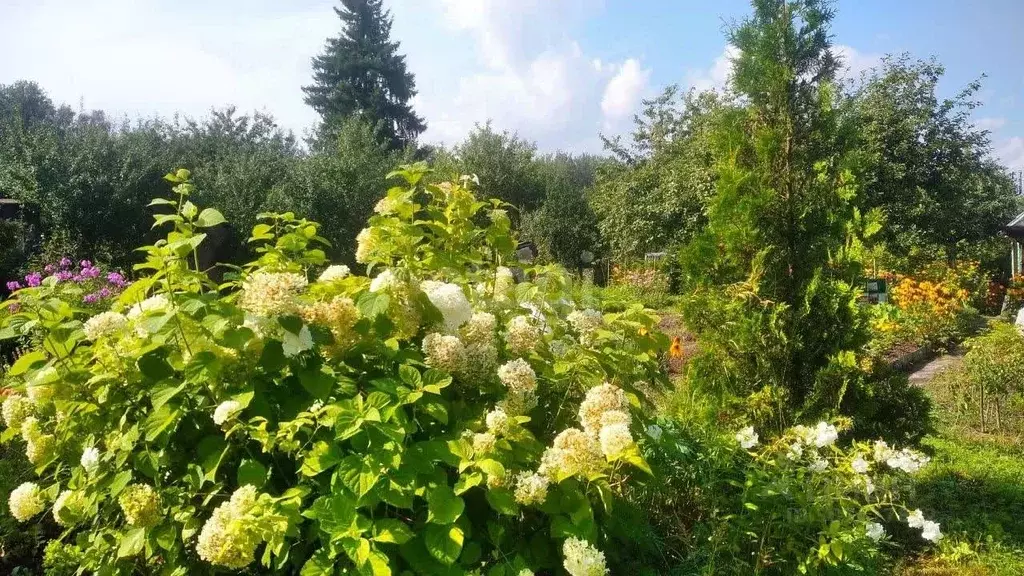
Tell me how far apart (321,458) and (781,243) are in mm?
2842

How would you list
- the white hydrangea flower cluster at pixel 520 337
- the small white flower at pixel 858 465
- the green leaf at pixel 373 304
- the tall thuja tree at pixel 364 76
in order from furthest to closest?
the tall thuja tree at pixel 364 76, the small white flower at pixel 858 465, the white hydrangea flower cluster at pixel 520 337, the green leaf at pixel 373 304

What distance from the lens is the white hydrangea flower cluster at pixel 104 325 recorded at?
5.38 ft

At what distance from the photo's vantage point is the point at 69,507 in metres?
1.71

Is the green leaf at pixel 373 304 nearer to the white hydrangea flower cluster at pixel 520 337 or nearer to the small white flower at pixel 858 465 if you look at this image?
the white hydrangea flower cluster at pixel 520 337

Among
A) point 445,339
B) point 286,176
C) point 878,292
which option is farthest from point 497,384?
point 286,176

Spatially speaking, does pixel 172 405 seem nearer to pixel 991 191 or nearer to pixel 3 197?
pixel 3 197

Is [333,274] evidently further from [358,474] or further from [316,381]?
[358,474]

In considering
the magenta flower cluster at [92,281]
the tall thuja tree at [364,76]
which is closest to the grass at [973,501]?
the magenta flower cluster at [92,281]

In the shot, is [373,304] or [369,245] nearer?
[373,304]

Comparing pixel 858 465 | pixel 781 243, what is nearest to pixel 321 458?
pixel 858 465

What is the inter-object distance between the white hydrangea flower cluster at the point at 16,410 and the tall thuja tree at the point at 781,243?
113 inches

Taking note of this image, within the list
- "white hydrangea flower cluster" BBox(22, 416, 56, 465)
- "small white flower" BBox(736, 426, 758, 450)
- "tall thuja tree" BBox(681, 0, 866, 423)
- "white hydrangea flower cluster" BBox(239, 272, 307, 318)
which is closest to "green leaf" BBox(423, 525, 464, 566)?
"white hydrangea flower cluster" BBox(239, 272, 307, 318)

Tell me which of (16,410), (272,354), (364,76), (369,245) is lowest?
(16,410)

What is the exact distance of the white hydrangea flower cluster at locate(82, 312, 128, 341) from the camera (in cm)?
164
